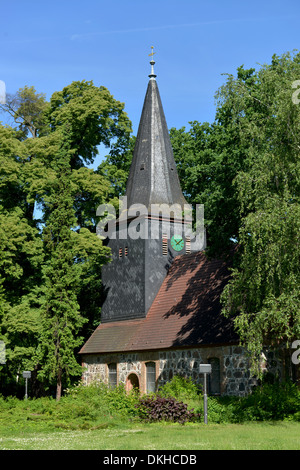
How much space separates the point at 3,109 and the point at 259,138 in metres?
19.2

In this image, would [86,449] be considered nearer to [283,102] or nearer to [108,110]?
[283,102]

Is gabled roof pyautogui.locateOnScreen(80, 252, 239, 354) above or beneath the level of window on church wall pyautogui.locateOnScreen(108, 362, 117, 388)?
above

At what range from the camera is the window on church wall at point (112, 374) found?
99.2ft

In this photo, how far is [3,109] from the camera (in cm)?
3394

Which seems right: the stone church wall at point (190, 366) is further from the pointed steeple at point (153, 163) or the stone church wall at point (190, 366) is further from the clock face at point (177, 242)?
the pointed steeple at point (153, 163)

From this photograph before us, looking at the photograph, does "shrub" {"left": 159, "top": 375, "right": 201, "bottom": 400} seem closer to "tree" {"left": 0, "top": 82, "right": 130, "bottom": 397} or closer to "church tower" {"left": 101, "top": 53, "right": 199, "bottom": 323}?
"tree" {"left": 0, "top": 82, "right": 130, "bottom": 397}

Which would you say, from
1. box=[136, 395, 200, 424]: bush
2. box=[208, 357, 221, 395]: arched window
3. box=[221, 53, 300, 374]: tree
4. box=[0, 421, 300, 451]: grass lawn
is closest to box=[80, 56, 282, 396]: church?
box=[208, 357, 221, 395]: arched window

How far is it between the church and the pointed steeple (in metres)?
0.05

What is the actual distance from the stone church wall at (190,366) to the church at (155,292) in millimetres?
43

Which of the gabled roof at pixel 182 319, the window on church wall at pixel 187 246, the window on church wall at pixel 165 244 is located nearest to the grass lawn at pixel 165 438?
the gabled roof at pixel 182 319

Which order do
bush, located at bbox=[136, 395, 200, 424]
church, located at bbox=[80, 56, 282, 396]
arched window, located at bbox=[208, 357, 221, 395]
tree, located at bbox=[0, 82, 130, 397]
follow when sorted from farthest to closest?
tree, located at bbox=[0, 82, 130, 397] → church, located at bbox=[80, 56, 282, 396] → arched window, located at bbox=[208, 357, 221, 395] → bush, located at bbox=[136, 395, 200, 424]

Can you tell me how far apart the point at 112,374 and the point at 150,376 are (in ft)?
10.1

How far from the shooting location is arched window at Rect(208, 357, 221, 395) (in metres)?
24.8
